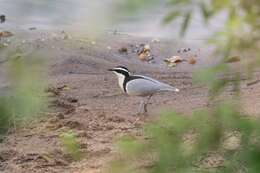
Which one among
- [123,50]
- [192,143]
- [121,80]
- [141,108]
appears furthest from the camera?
[123,50]

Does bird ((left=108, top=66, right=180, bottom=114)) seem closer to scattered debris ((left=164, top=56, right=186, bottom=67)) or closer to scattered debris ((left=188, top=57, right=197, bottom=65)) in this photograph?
scattered debris ((left=188, top=57, right=197, bottom=65))

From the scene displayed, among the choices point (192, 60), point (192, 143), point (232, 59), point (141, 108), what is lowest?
point (192, 143)

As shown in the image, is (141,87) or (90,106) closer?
(90,106)

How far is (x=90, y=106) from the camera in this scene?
19.1 ft

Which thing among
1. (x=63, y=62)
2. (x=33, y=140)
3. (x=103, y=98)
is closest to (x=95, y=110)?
(x=103, y=98)

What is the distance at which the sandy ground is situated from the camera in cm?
424

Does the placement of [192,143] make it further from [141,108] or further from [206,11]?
[141,108]

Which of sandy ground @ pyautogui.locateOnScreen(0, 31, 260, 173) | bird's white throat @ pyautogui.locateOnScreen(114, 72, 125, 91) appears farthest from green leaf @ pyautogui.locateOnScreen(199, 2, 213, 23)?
bird's white throat @ pyautogui.locateOnScreen(114, 72, 125, 91)

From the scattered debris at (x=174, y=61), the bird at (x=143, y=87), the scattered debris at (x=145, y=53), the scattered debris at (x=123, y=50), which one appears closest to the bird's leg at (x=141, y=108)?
the bird at (x=143, y=87)

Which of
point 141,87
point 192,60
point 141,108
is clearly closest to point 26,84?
point 141,108

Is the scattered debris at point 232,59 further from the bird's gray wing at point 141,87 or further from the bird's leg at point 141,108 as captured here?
the bird's gray wing at point 141,87

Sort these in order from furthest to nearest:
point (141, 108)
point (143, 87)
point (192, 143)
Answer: point (143, 87), point (141, 108), point (192, 143)

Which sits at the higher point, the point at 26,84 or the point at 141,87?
the point at 141,87

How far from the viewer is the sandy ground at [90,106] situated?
4242 millimetres
